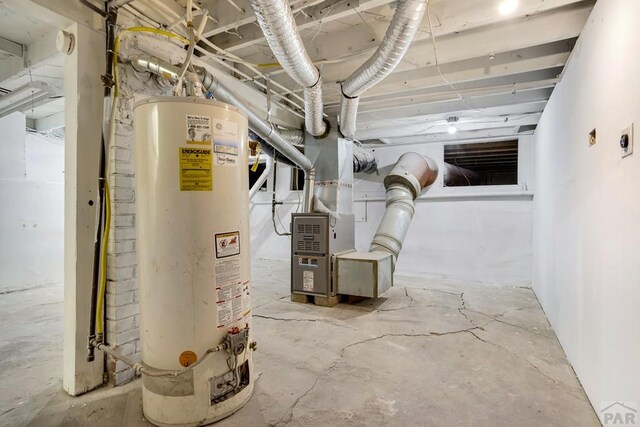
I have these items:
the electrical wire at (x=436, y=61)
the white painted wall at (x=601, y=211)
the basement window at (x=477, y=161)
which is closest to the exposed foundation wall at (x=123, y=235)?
the electrical wire at (x=436, y=61)

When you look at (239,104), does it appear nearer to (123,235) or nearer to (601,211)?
(123,235)

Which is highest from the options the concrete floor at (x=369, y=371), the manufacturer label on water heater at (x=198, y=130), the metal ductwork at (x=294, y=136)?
the metal ductwork at (x=294, y=136)

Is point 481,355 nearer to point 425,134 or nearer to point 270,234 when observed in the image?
point 425,134

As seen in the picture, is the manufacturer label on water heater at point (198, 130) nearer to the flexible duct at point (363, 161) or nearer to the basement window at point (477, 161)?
the flexible duct at point (363, 161)

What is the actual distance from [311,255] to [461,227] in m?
2.59

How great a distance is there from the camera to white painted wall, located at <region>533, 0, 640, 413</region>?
120cm

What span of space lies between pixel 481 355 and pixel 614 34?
1.91 metres

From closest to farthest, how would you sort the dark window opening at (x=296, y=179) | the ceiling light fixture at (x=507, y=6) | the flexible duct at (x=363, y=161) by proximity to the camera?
the ceiling light fixture at (x=507, y=6)
the flexible duct at (x=363, y=161)
the dark window opening at (x=296, y=179)

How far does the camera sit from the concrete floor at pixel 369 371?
151cm

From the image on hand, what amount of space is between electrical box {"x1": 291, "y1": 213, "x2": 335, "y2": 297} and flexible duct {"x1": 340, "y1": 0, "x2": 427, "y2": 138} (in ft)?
3.87

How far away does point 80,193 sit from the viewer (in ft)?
5.35

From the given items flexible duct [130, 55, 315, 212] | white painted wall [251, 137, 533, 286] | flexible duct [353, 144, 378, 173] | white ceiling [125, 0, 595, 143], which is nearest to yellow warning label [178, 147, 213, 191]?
flexible duct [130, 55, 315, 212]

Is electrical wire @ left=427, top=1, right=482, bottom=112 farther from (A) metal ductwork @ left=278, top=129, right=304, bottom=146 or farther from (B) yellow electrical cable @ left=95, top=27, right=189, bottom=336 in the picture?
(A) metal ductwork @ left=278, top=129, right=304, bottom=146

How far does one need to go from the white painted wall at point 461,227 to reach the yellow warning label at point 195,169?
13.2 ft
